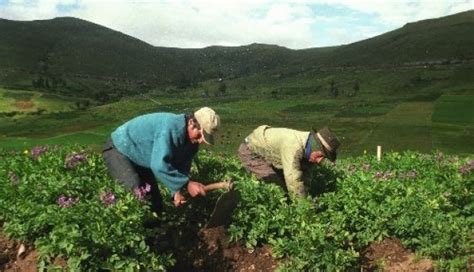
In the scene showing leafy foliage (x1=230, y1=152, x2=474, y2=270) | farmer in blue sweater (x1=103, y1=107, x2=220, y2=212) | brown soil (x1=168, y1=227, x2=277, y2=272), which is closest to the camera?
farmer in blue sweater (x1=103, y1=107, x2=220, y2=212)

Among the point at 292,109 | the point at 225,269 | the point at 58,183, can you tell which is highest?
the point at 58,183

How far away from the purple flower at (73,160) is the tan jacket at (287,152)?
3155mm

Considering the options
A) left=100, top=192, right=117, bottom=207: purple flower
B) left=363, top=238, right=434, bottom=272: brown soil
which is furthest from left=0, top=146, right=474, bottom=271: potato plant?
left=363, top=238, right=434, bottom=272: brown soil

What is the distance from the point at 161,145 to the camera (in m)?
7.96

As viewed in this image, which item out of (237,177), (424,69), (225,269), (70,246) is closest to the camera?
(70,246)

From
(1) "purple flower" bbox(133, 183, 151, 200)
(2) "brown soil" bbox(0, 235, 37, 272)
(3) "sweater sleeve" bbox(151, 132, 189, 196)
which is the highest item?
(3) "sweater sleeve" bbox(151, 132, 189, 196)

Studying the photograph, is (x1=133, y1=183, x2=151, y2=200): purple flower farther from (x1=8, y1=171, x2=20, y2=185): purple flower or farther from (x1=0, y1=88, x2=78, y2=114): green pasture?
(x1=0, y1=88, x2=78, y2=114): green pasture

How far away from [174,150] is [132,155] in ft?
2.54

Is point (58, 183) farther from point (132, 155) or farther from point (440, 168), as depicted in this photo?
point (440, 168)

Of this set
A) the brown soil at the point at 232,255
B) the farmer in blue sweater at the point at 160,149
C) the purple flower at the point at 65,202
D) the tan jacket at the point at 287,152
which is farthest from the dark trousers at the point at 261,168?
the purple flower at the point at 65,202

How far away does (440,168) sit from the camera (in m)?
12.6

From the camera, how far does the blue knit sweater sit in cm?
792

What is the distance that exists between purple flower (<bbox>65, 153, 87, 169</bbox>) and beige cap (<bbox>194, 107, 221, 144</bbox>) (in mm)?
3059

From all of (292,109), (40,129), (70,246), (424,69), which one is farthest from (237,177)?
(424,69)
